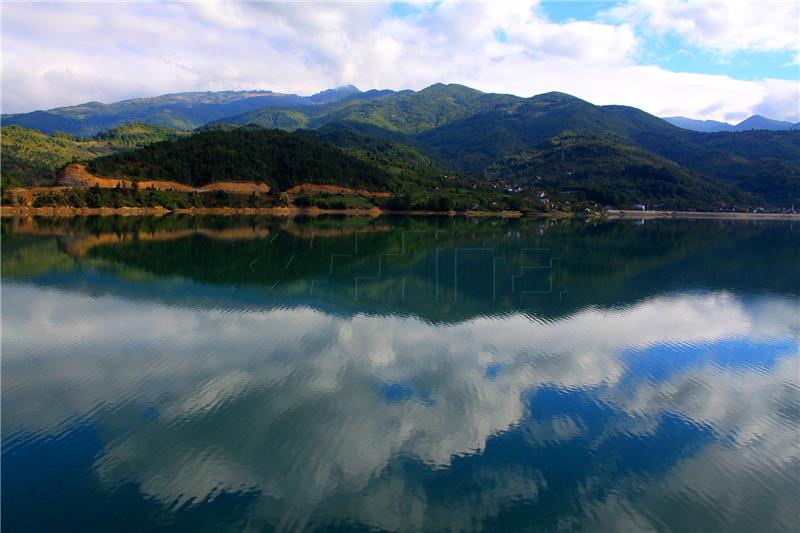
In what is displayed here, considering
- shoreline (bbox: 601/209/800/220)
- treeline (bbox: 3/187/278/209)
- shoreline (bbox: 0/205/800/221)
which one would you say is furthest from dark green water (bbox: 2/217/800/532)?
shoreline (bbox: 601/209/800/220)

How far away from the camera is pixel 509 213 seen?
334ft

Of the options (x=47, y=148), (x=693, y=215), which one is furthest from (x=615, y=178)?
(x=47, y=148)

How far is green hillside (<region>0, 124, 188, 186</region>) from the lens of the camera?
82500 mm

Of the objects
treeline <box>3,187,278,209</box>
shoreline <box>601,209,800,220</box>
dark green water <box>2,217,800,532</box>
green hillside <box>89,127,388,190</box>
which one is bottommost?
shoreline <box>601,209,800,220</box>

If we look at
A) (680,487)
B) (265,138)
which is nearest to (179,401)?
(680,487)

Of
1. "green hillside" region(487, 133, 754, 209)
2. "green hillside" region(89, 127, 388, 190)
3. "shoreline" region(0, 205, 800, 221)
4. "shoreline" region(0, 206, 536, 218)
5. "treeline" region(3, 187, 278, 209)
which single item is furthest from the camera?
"green hillside" region(487, 133, 754, 209)

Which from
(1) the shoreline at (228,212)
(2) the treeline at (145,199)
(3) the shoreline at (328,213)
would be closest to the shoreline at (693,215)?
(3) the shoreline at (328,213)

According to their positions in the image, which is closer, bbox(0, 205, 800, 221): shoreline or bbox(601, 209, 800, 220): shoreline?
bbox(0, 205, 800, 221): shoreline

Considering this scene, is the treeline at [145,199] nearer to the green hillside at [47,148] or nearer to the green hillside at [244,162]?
the green hillside at [244,162]

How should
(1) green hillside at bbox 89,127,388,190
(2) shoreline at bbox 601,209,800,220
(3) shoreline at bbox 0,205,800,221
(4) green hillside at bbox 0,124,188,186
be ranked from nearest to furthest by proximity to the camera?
(3) shoreline at bbox 0,205,800,221 < (4) green hillside at bbox 0,124,188,186 < (1) green hillside at bbox 89,127,388,190 < (2) shoreline at bbox 601,209,800,220

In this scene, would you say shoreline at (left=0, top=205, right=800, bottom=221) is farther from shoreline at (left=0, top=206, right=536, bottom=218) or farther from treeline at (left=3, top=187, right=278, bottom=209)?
treeline at (left=3, top=187, right=278, bottom=209)

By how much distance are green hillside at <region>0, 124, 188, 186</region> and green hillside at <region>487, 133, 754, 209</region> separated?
114m

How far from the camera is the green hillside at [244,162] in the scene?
84.1 meters

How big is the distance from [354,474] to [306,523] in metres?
1.60
